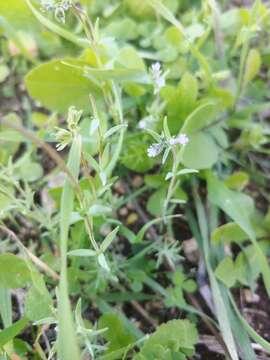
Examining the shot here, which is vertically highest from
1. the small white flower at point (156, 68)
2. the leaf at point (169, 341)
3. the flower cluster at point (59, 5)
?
the flower cluster at point (59, 5)

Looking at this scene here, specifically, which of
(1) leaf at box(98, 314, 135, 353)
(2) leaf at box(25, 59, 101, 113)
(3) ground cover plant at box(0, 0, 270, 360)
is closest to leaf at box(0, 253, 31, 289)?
(3) ground cover plant at box(0, 0, 270, 360)

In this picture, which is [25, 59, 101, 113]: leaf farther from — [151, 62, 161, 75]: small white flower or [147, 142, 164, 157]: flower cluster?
[147, 142, 164, 157]: flower cluster

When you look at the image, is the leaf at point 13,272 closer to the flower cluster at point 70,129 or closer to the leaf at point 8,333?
the leaf at point 8,333

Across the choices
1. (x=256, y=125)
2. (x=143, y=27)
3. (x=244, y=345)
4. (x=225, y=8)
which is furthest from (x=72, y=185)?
(x=225, y=8)

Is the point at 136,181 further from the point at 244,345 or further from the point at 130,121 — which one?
the point at 244,345

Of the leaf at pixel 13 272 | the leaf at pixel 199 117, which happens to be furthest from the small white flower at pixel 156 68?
the leaf at pixel 13 272

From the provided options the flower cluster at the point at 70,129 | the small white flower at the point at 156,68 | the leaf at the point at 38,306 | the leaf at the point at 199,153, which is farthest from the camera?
the leaf at the point at 199,153
